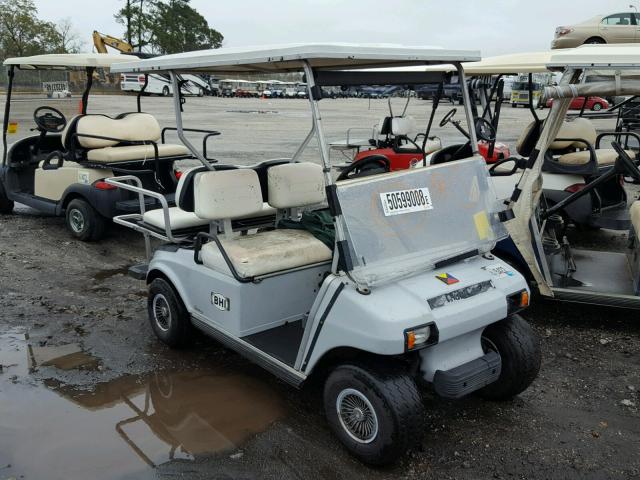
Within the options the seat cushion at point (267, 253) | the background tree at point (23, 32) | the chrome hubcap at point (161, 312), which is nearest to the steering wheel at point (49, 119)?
the chrome hubcap at point (161, 312)

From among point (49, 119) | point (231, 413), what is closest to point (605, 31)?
point (49, 119)

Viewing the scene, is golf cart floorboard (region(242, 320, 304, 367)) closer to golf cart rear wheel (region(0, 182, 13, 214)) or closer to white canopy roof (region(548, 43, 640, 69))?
white canopy roof (region(548, 43, 640, 69))

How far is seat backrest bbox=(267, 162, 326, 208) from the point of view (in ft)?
13.7

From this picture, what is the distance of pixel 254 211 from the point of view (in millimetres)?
3971

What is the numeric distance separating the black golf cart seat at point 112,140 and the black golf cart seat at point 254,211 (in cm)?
288

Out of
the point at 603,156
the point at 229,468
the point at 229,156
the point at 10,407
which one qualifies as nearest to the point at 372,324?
the point at 229,468

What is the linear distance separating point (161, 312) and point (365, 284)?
6.17 ft

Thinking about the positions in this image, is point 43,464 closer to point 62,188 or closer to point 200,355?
point 200,355

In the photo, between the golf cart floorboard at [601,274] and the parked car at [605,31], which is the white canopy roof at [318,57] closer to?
the golf cart floorboard at [601,274]

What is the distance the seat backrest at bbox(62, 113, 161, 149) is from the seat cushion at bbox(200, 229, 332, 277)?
3.49m

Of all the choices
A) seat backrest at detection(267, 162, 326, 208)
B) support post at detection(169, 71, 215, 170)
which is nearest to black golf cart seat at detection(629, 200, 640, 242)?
seat backrest at detection(267, 162, 326, 208)

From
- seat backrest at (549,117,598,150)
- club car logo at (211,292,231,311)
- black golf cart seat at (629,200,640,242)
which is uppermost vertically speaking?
seat backrest at (549,117,598,150)

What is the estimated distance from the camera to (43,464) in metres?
2.89

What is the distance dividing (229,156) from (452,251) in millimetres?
10251
